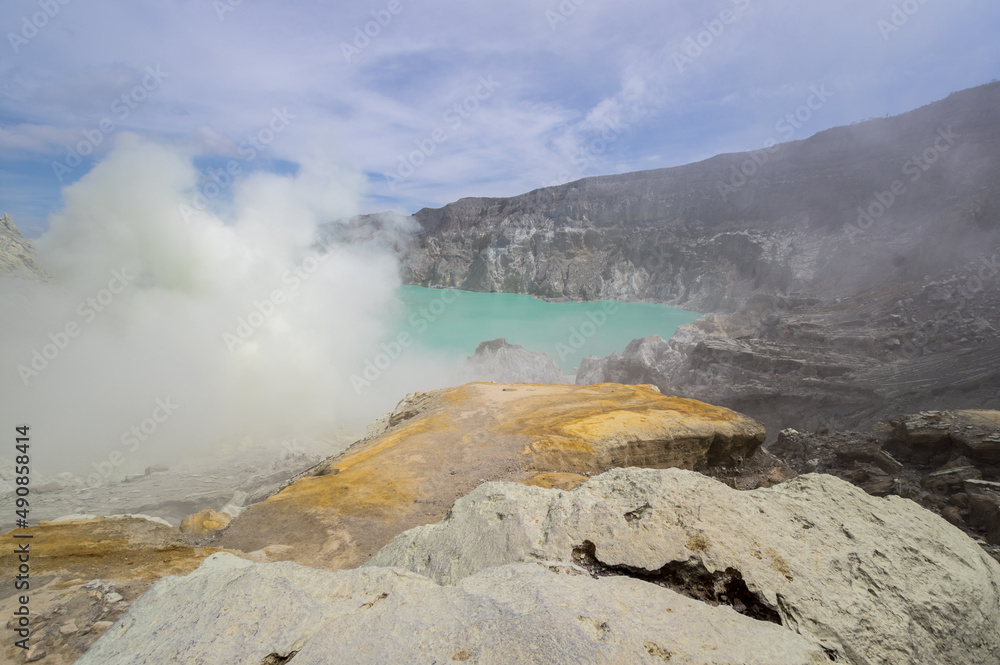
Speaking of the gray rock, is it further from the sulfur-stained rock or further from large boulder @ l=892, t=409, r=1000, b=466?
the sulfur-stained rock

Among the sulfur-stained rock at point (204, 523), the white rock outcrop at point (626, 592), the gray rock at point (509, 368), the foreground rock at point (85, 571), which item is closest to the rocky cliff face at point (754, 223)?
the gray rock at point (509, 368)

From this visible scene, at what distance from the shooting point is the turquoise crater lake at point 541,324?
33594 mm

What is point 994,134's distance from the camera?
2933 centimetres

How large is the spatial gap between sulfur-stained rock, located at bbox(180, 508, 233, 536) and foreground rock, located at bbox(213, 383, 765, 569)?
0.38 meters

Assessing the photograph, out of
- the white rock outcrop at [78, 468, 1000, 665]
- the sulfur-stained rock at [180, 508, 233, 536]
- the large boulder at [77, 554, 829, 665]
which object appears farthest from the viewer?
the sulfur-stained rock at [180, 508, 233, 536]

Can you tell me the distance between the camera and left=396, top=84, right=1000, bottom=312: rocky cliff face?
28.7 meters

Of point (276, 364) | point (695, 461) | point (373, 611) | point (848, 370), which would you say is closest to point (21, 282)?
point (276, 364)

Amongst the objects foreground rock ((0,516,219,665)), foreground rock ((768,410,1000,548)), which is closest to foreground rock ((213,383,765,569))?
foreground rock ((0,516,219,665))

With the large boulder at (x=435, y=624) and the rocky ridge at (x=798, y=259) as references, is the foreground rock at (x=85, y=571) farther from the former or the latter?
the rocky ridge at (x=798, y=259)

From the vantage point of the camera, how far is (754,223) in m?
49.6

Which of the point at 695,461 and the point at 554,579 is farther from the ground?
the point at 554,579

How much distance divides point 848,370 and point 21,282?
Result: 1306 inches

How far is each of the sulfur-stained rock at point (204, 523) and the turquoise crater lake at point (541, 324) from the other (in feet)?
74.6

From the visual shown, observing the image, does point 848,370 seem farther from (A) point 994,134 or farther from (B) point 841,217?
(B) point 841,217
